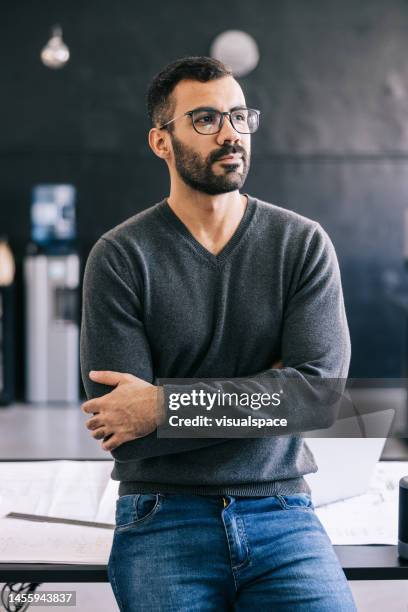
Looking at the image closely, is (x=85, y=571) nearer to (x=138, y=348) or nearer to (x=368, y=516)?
(x=138, y=348)

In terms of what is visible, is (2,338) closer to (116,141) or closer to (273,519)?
(116,141)

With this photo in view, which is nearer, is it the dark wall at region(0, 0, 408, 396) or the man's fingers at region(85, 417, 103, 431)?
the man's fingers at region(85, 417, 103, 431)

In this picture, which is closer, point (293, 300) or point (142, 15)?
point (293, 300)

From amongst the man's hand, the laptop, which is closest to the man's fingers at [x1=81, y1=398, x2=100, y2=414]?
the man's hand

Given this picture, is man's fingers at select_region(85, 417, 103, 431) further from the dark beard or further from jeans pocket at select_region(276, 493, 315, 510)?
the dark beard

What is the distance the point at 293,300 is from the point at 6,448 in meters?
3.51

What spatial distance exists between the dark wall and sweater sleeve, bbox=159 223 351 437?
15.6ft

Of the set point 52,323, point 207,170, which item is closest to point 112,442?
point 207,170

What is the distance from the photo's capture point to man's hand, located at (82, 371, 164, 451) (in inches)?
66.0

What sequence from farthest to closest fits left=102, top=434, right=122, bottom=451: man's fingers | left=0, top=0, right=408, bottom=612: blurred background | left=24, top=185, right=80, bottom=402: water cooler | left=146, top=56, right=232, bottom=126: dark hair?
left=0, top=0, right=408, bottom=612: blurred background → left=24, top=185, right=80, bottom=402: water cooler → left=146, top=56, right=232, bottom=126: dark hair → left=102, top=434, right=122, bottom=451: man's fingers

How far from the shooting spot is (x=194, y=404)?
1.68 metres

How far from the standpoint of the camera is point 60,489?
2234 millimetres

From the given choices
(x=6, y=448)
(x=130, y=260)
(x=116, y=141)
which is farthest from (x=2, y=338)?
(x=130, y=260)

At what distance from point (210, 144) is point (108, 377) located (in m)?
0.58
